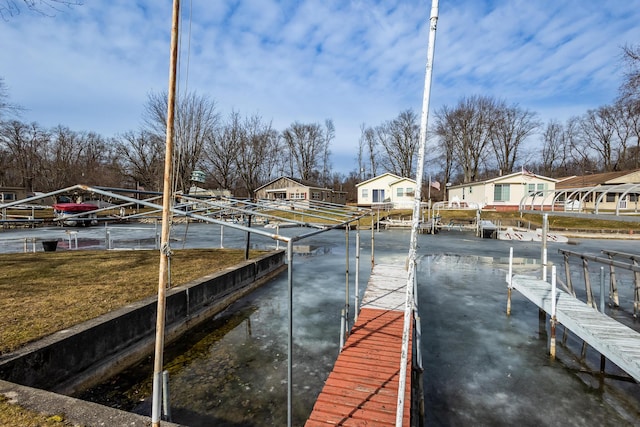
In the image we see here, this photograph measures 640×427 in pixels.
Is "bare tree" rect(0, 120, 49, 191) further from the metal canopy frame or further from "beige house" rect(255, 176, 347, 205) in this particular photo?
the metal canopy frame

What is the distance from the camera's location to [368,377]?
4223 millimetres

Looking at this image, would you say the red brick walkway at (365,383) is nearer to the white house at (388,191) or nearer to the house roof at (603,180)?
the white house at (388,191)

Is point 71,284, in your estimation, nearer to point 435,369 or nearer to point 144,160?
point 435,369

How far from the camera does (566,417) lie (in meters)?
4.09

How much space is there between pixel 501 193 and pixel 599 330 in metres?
35.1

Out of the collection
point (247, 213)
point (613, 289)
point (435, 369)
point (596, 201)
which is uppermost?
point (596, 201)

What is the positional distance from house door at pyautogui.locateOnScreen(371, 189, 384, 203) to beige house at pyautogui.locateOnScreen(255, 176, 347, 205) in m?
7.53

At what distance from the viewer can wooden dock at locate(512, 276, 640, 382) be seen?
13.7 feet

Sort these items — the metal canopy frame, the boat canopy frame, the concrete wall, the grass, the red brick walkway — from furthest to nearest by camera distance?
the boat canopy frame < the concrete wall < the red brick walkway < the metal canopy frame < the grass

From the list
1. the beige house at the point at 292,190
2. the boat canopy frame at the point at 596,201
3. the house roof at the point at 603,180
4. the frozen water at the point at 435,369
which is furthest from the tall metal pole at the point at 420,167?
the beige house at the point at 292,190

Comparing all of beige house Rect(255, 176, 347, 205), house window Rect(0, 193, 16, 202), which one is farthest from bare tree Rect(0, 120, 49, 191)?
beige house Rect(255, 176, 347, 205)

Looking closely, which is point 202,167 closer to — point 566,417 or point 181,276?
point 181,276

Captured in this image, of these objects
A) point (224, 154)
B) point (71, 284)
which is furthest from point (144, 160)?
point (71, 284)

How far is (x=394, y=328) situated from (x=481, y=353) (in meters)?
1.66
